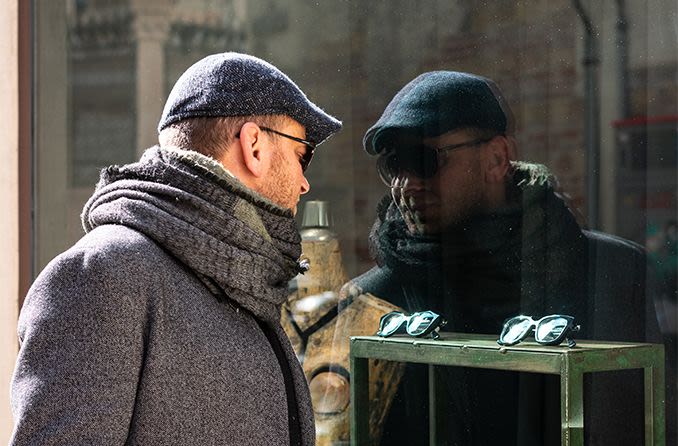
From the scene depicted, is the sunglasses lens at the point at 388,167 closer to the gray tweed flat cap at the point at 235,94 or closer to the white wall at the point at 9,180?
the gray tweed flat cap at the point at 235,94

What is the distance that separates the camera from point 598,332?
128 inches

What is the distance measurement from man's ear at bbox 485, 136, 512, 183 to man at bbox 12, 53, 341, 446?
3.05 ft

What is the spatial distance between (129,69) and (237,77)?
2.39 metres

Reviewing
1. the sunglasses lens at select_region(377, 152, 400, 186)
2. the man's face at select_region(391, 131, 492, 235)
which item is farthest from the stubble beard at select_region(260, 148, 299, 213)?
the sunglasses lens at select_region(377, 152, 400, 186)

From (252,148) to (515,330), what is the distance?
1.06m

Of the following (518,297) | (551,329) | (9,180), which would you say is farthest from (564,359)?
(9,180)

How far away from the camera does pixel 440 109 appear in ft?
12.0

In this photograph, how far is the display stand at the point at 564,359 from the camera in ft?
9.62

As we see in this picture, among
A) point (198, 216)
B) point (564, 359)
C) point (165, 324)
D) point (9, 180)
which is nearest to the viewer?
point (165, 324)

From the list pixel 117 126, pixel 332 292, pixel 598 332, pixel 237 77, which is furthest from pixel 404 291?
pixel 117 126

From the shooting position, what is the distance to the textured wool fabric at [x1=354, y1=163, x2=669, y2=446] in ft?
10.6

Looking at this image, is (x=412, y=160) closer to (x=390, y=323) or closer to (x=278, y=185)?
(x=390, y=323)

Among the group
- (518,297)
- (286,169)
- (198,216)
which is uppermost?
(286,169)

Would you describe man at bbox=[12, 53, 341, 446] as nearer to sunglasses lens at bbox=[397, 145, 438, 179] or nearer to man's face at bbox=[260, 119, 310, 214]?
man's face at bbox=[260, 119, 310, 214]
